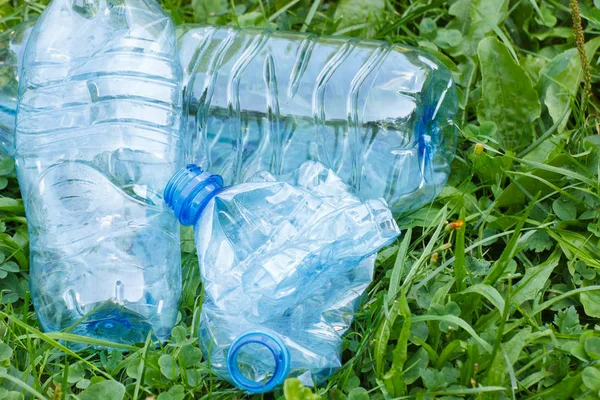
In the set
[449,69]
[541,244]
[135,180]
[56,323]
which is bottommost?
[56,323]

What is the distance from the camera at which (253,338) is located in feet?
5.17

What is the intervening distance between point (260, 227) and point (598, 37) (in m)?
1.20

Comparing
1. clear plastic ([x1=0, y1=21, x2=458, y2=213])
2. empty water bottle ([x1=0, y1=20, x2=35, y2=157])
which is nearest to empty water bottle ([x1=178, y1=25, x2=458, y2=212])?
clear plastic ([x1=0, y1=21, x2=458, y2=213])

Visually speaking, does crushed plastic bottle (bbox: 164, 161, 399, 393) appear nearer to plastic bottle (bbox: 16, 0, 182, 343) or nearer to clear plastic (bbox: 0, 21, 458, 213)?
plastic bottle (bbox: 16, 0, 182, 343)

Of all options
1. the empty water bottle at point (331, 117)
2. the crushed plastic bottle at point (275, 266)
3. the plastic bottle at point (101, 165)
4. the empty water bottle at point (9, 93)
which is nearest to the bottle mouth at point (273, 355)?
the crushed plastic bottle at point (275, 266)

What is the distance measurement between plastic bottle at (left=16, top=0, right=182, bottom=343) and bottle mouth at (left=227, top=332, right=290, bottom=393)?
11.0 inches

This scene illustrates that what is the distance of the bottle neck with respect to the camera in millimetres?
1751

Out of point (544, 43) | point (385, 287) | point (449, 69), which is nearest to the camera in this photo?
point (385, 287)

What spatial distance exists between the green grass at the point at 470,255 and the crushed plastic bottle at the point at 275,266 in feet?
0.18

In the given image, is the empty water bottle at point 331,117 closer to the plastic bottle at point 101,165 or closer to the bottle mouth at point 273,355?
the plastic bottle at point 101,165

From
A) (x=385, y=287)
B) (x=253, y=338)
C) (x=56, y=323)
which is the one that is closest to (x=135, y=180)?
(x=56, y=323)

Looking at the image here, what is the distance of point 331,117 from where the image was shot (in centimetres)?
207

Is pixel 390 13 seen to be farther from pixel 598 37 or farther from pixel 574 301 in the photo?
pixel 574 301

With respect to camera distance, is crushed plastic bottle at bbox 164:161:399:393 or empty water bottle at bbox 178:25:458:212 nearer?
crushed plastic bottle at bbox 164:161:399:393
